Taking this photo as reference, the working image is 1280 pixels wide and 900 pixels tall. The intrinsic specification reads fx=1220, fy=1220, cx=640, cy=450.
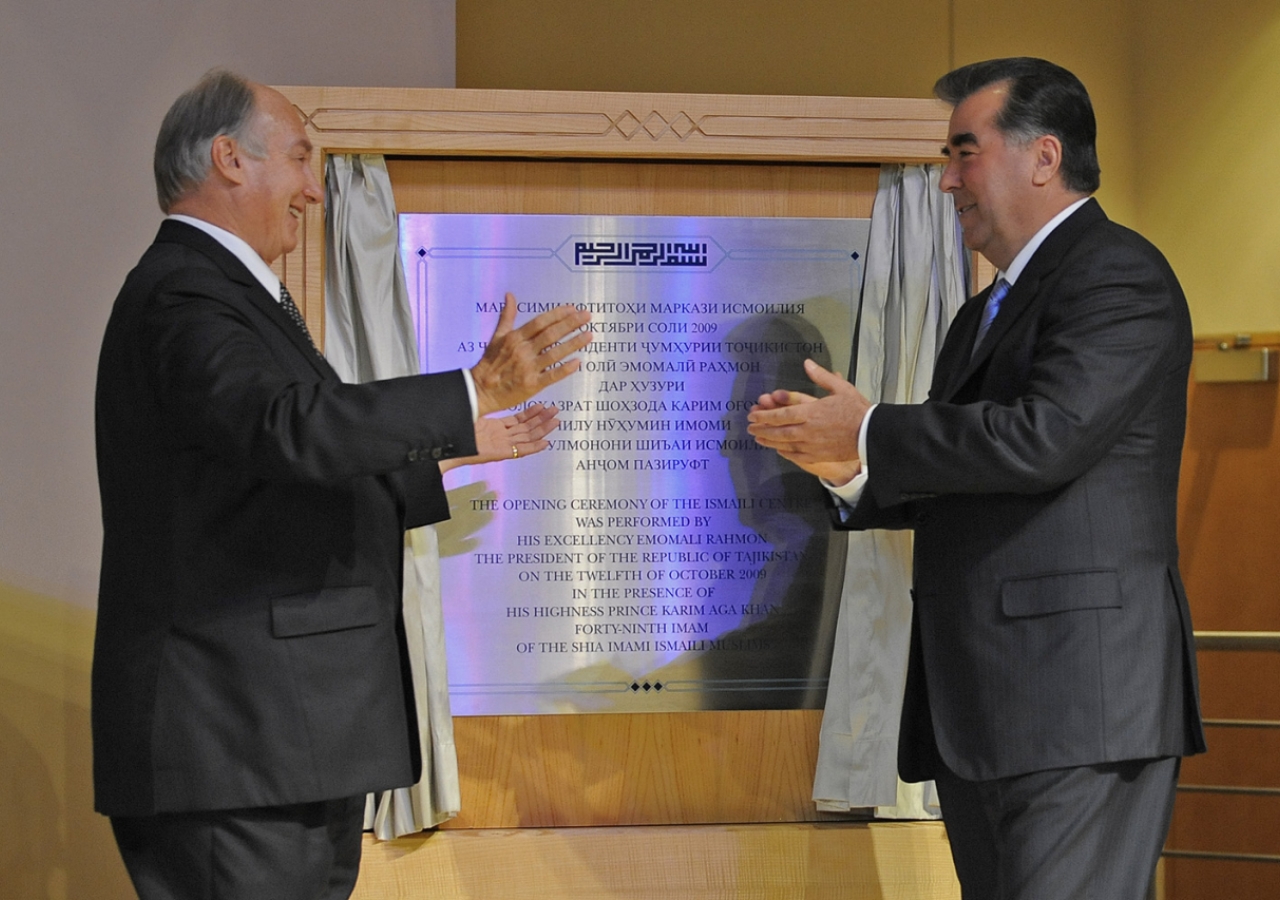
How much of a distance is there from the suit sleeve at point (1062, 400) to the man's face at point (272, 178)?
96cm

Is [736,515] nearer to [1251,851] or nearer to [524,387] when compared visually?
[524,387]

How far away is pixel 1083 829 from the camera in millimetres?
1710

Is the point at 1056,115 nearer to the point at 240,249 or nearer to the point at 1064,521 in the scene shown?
the point at 1064,521

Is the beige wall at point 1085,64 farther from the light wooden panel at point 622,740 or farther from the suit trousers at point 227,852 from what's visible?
the suit trousers at point 227,852

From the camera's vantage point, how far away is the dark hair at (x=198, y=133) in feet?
5.90

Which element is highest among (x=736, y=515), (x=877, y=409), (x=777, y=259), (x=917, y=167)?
(x=917, y=167)

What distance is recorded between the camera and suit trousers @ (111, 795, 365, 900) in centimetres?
160

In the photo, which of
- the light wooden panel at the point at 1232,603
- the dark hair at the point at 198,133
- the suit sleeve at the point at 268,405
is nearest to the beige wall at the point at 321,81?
the light wooden panel at the point at 1232,603

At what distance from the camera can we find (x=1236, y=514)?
13.2ft

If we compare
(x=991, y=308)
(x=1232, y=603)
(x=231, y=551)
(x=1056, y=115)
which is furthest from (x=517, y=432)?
(x=1232, y=603)

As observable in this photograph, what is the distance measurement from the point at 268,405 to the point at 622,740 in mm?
1578

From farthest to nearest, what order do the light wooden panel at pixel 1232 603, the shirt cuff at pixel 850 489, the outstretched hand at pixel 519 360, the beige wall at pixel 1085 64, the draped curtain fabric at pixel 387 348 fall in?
the light wooden panel at pixel 1232 603 → the beige wall at pixel 1085 64 → the draped curtain fabric at pixel 387 348 → the shirt cuff at pixel 850 489 → the outstretched hand at pixel 519 360

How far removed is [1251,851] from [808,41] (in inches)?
117

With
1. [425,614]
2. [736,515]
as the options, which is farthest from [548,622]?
[736,515]
